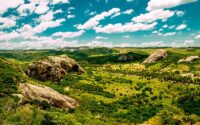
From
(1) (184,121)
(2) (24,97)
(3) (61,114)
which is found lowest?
(1) (184,121)

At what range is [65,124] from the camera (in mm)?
120750

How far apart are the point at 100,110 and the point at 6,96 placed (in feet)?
239

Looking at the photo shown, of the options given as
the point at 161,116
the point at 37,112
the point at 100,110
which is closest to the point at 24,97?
the point at 37,112

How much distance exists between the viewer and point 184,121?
17862cm

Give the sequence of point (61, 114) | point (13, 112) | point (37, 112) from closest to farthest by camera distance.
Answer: point (13, 112) < point (37, 112) < point (61, 114)

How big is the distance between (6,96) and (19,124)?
97.1 feet

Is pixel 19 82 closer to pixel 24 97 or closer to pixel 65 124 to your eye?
pixel 24 97

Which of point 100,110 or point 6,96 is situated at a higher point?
point 6,96

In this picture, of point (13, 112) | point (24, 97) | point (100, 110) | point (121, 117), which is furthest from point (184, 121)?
point (13, 112)

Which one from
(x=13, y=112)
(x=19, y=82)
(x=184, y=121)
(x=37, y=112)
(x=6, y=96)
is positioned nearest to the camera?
(x=13, y=112)

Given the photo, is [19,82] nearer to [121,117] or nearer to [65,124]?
[65,124]

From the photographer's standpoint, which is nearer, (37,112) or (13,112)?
(13,112)

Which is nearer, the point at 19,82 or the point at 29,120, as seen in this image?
the point at 29,120

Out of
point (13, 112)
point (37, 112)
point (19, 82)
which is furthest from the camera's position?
point (19, 82)
